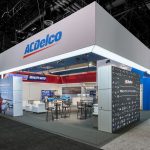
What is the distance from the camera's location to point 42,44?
4797 mm

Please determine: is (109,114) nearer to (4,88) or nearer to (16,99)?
(16,99)

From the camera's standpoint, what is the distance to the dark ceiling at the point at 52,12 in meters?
6.00

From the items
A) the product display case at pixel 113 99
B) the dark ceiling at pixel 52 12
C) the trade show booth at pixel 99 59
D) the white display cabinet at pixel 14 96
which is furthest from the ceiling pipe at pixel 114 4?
the white display cabinet at pixel 14 96

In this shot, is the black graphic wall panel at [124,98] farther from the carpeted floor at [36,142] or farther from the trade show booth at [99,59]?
the carpeted floor at [36,142]

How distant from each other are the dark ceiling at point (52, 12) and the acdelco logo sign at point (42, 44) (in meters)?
1.11

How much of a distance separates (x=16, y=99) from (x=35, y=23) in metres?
4.24

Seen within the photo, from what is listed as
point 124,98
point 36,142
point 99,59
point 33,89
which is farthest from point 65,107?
point 33,89

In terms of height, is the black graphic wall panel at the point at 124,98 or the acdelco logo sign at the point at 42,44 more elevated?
the acdelco logo sign at the point at 42,44

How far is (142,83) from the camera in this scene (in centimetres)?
1174

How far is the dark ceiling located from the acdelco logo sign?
111cm

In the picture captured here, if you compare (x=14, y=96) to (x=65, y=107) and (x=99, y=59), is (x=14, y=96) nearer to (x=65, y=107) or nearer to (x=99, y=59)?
(x=65, y=107)

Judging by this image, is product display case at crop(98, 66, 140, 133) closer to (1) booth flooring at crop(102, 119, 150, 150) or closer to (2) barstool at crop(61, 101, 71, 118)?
(1) booth flooring at crop(102, 119, 150, 150)

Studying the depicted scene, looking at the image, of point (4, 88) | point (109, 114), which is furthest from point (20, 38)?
point (109, 114)

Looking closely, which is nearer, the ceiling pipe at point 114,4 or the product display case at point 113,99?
the product display case at point 113,99
